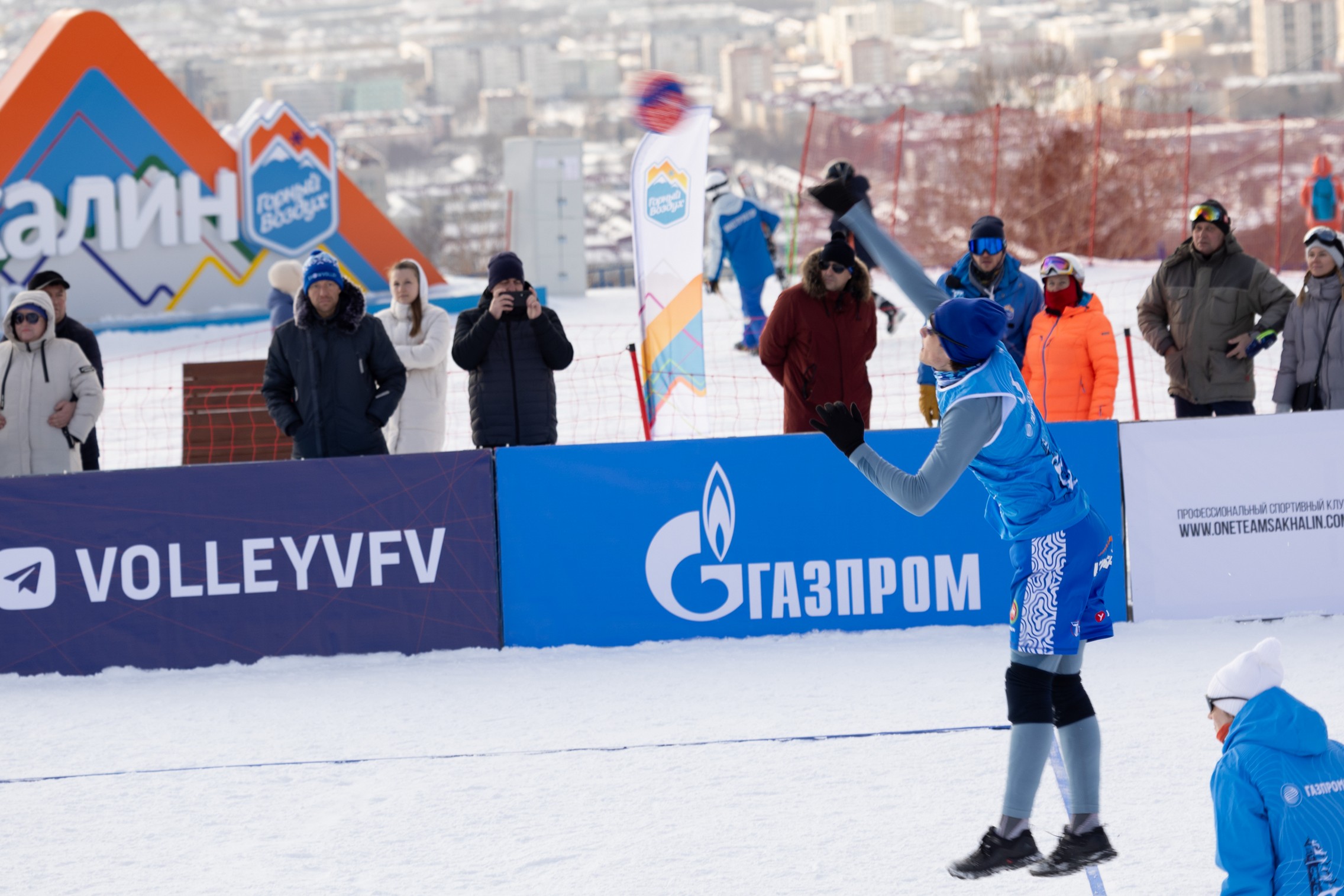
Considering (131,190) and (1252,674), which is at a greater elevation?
(131,190)

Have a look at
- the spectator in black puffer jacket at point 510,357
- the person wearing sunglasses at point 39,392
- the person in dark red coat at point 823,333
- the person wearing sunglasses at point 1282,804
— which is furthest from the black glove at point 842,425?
the person wearing sunglasses at point 39,392

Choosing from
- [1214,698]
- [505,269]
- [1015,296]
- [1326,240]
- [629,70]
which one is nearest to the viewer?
[1214,698]

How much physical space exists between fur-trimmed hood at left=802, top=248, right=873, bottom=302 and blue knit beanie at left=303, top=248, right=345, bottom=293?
88.7 inches

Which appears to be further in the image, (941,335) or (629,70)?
(629,70)

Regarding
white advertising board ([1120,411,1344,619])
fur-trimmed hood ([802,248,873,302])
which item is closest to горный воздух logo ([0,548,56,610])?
fur-trimmed hood ([802,248,873,302])

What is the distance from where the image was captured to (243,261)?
18469mm

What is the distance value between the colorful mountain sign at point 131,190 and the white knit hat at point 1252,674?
16.1m

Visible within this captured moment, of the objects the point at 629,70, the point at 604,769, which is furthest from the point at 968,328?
the point at 629,70

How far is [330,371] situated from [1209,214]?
449 centimetres

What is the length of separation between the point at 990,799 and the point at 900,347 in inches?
352

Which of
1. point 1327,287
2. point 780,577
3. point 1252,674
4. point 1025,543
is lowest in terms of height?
point 780,577

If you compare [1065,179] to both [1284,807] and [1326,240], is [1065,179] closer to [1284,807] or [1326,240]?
[1326,240]

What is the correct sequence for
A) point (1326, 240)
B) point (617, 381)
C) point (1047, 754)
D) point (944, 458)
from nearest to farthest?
point (944, 458), point (1047, 754), point (1326, 240), point (617, 381)

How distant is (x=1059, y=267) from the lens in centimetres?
725
